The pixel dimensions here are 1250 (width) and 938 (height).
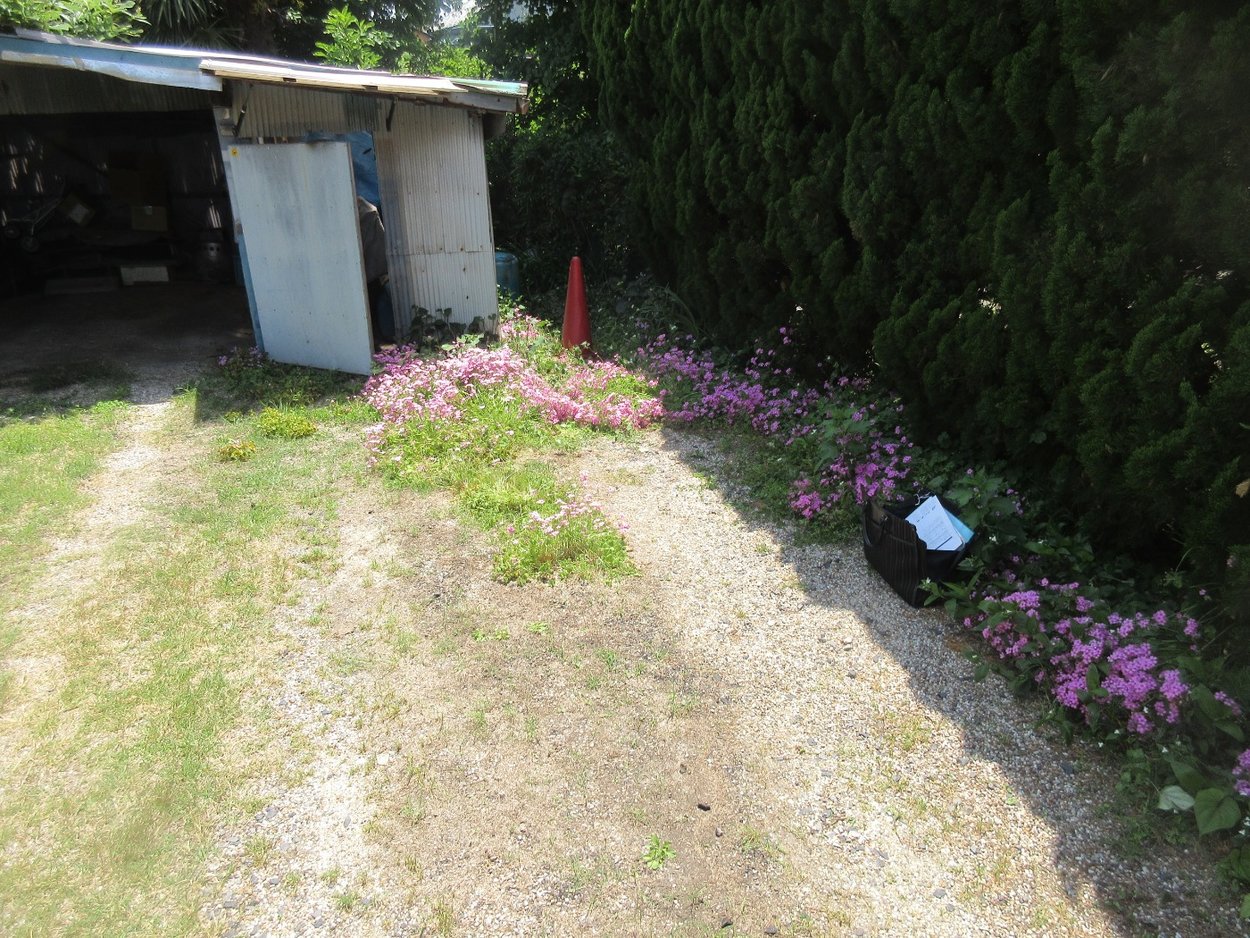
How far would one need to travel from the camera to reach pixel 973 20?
4438 millimetres

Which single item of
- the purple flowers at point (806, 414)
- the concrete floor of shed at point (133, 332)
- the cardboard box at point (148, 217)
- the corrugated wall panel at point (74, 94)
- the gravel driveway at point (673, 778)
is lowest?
the gravel driveway at point (673, 778)

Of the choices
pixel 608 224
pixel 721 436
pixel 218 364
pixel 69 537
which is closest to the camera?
pixel 69 537

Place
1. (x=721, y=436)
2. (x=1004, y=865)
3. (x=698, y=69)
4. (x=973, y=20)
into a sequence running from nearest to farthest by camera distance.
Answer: (x=1004, y=865)
(x=973, y=20)
(x=721, y=436)
(x=698, y=69)

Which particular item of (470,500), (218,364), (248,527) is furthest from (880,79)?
(218,364)

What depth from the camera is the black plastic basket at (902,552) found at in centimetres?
422

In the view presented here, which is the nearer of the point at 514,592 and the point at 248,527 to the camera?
the point at 514,592

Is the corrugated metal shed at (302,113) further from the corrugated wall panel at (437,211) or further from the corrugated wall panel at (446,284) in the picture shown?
the corrugated wall panel at (446,284)

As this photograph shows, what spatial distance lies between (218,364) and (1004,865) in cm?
815

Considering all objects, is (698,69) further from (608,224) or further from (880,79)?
(608,224)

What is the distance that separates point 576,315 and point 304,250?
2.52 m

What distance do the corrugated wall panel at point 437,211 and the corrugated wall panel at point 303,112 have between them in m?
0.24

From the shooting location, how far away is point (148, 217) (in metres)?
13.5

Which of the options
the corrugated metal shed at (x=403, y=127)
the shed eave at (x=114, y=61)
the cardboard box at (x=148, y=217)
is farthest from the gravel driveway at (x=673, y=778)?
the cardboard box at (x=148, y=217)

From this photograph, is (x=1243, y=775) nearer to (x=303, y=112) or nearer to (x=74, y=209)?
(x=303, y=112)
